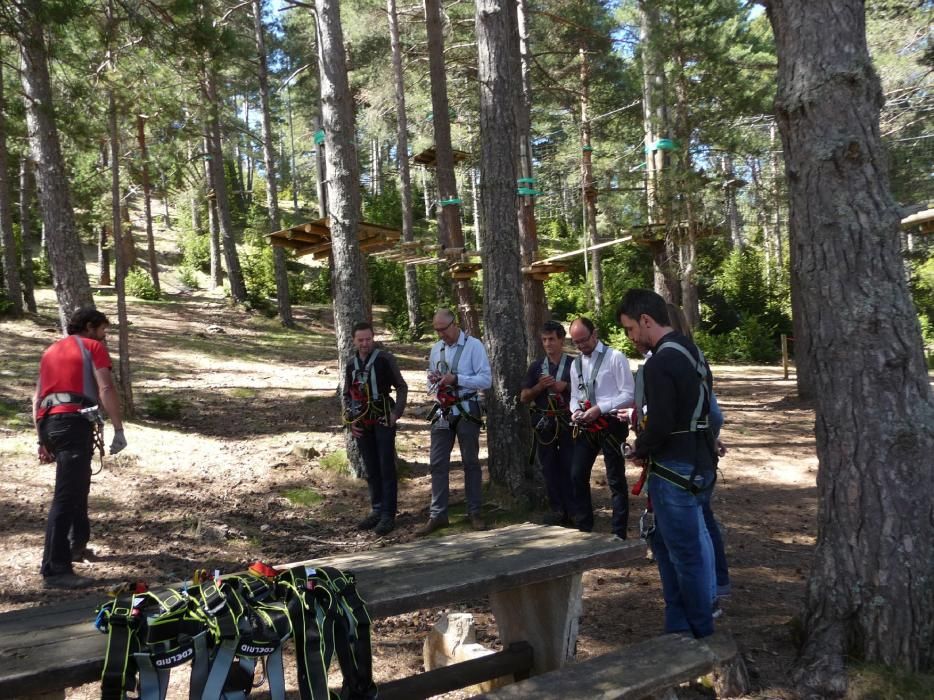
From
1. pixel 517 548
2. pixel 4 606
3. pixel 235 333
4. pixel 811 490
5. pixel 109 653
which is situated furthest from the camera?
pixel 235 333

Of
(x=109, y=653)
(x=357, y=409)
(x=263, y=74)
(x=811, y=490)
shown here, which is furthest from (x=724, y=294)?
(x=109, y=653)

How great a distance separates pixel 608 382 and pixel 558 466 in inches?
39.4

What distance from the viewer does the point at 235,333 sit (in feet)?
64.6

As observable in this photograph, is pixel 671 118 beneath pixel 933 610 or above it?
above

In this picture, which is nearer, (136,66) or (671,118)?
(136,66)

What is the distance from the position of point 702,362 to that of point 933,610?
59.2 inches

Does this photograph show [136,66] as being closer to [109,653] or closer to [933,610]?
[109,653]

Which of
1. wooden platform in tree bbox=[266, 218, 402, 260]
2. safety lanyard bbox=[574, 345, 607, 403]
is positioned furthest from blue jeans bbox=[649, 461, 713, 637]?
wooden platform in tree bbox=[266, 218, 402, 260]

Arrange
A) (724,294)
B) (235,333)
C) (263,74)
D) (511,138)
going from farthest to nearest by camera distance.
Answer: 1. (724,294)
2. (263,74)
3. (235,333)
4. (511,138)

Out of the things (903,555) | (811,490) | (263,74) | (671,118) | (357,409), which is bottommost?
(811,490)

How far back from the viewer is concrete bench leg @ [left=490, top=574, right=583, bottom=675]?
12.3 ft

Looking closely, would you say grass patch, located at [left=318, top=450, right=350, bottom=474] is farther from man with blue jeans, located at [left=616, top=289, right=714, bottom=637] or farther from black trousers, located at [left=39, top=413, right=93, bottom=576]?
man with blue jeans, located at [left=616, top=289, right=714, bottom=637]

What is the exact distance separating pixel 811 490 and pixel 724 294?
20356 millimetres

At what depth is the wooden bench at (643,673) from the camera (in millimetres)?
3057
